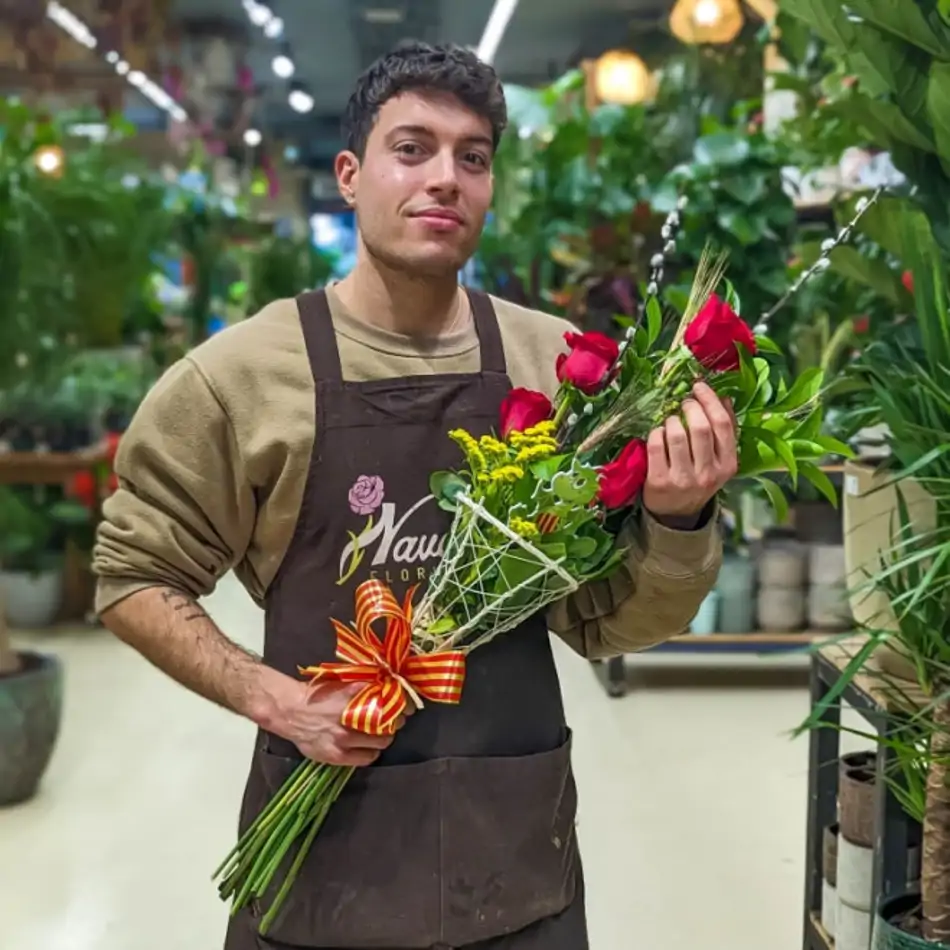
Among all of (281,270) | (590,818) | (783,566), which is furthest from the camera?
(281,270)

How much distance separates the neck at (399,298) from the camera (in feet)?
4.96

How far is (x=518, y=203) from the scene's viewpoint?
20.2 feet

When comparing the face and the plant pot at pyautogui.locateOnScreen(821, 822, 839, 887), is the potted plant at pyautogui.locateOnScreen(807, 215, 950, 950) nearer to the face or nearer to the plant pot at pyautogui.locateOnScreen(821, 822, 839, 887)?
the plant pot at pyautogui.locateOnScreen(821, 822, 839, 887)

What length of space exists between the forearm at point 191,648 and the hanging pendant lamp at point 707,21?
14.7ft

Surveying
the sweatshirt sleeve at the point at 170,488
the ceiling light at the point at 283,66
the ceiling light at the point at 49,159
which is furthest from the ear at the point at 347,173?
the ceiling light at the point at 283,66

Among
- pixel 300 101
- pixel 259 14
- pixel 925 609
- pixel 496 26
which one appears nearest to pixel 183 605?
pixel 925 609

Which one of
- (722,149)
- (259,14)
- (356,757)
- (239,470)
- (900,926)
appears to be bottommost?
(900,926)

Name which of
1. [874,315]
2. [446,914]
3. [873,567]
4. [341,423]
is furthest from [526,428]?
[874,315]

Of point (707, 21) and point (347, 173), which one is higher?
point (707, 21)

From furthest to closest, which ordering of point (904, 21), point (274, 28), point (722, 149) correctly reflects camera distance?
1. point (274, 28)
2. point (722, 149)
3. point (904, 21)

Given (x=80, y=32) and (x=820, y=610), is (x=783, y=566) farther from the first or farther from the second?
(x=80, y=32)

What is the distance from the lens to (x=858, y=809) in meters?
2.04

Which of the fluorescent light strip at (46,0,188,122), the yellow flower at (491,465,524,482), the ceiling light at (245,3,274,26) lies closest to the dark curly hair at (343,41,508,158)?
the yellow flower at (491,465,524,482)

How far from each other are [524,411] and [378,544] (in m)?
0.24
